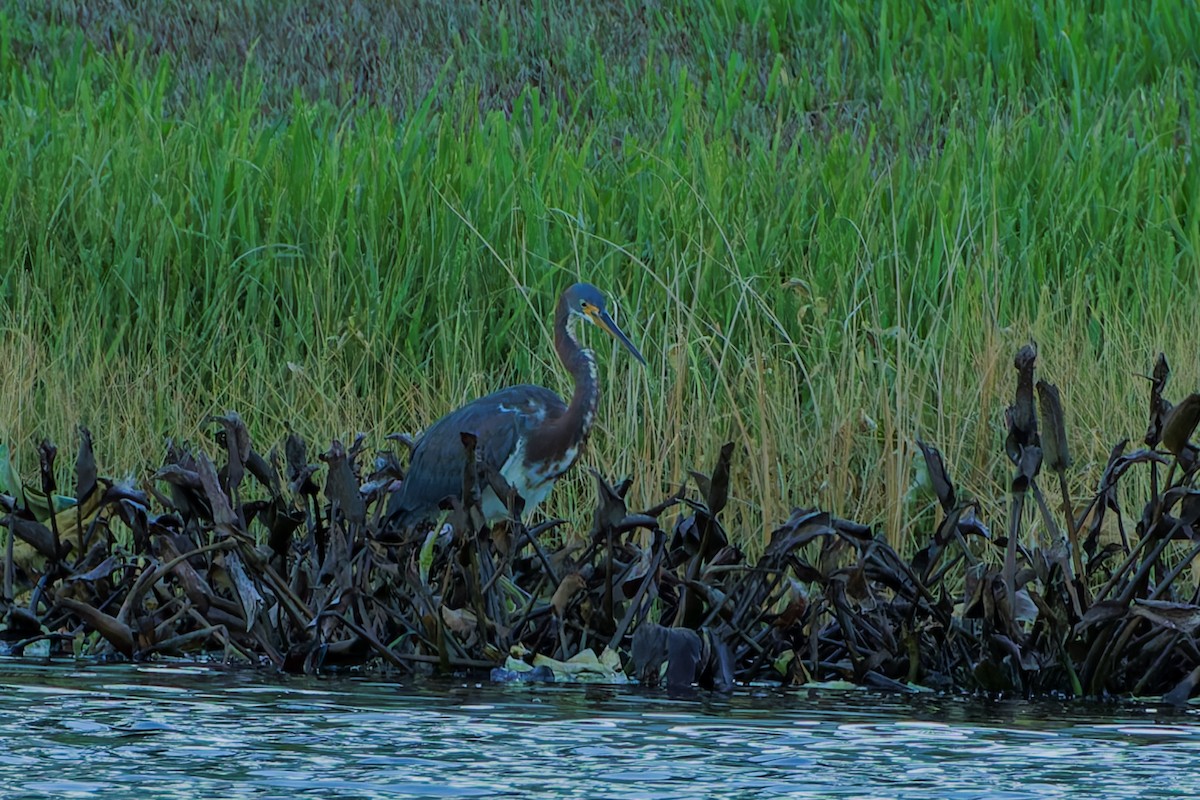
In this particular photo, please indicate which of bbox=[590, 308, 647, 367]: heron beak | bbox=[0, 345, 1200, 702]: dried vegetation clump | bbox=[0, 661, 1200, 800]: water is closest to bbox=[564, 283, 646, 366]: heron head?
bbox=[590, 308, 647, 367]: heron beak

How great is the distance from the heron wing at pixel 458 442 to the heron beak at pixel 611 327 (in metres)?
0.29

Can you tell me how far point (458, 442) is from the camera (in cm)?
568

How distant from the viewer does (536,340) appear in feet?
24.4

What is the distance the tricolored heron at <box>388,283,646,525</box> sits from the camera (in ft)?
18.7

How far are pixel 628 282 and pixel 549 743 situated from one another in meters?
4.11

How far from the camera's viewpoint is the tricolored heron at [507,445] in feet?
18.7

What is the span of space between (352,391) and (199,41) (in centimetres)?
801

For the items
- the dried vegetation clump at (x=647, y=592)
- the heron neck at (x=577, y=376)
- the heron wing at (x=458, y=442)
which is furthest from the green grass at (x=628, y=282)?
the dried vegetation clump at (x=647, y=592)

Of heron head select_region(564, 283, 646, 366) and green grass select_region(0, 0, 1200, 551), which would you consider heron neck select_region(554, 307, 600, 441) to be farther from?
green grass select_region(0, 0, 1200, 551)

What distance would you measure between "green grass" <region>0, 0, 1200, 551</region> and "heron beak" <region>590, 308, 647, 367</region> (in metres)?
0.16

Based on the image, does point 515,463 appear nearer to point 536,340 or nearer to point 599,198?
point 536,340

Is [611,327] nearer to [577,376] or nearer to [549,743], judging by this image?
[577,376]

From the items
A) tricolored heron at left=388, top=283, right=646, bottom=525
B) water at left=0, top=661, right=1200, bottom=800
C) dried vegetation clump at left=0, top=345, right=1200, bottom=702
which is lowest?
water at left=0, top=661, right=1200, bottom=800

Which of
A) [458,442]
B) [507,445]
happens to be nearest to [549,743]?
[458,442]
